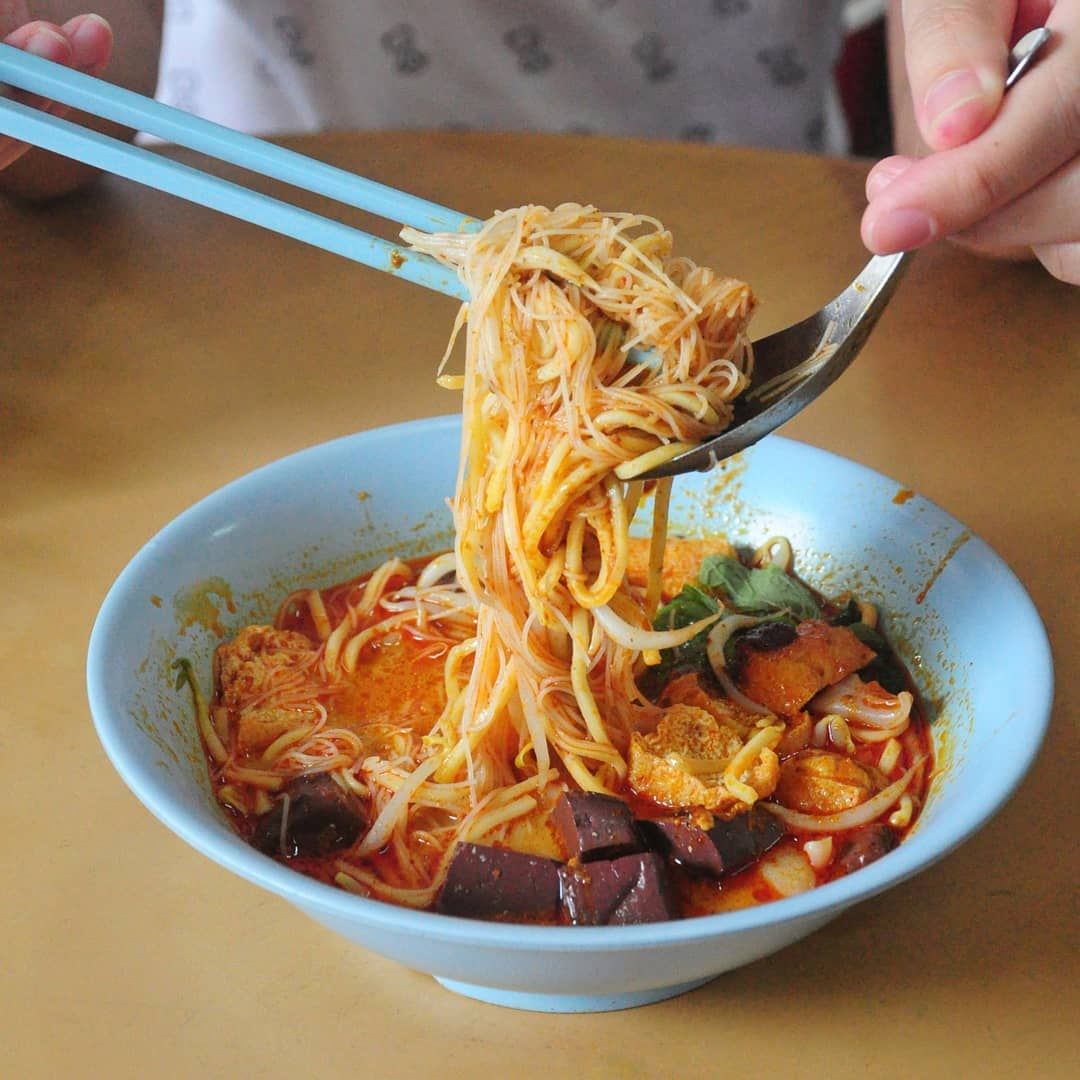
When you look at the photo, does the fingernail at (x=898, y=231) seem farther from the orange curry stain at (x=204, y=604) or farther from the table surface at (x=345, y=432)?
the orange curry stain at (x=204, y=604)

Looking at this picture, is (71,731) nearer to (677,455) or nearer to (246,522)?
(246,522)

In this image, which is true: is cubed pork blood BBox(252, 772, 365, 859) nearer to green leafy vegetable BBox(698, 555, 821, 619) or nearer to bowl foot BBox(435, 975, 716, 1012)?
bowl foot BBox(435, 975, 716, 1012)

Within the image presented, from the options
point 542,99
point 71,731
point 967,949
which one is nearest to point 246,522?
point 71,731

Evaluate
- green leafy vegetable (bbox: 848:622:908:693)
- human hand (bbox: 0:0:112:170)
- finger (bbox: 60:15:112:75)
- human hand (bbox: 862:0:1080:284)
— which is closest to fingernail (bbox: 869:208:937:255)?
human hand (bbox: 862:0:1080:284)

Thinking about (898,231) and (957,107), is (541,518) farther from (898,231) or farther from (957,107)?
(957,107)

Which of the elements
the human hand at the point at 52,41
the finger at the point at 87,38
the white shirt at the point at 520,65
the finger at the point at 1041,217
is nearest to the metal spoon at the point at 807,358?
the finger at the point at 1041,217

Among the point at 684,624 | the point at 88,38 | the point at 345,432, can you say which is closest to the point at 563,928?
the point at 684,624
